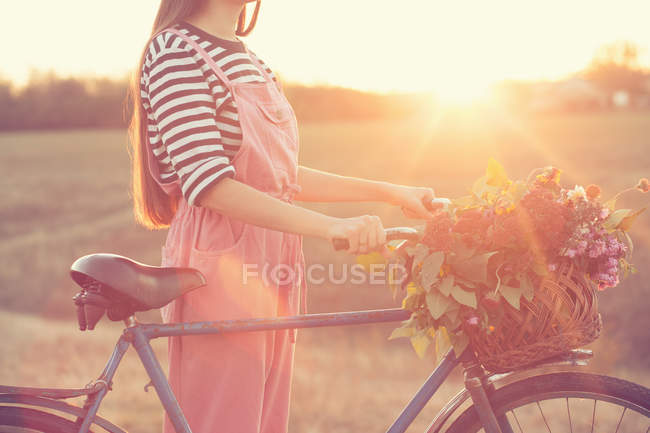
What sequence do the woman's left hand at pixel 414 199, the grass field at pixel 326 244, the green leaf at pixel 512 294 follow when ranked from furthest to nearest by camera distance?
the grass field at pixel 326 244 → the woman's left hand at pixel 414 199 → the green leaf at pixel 512 294

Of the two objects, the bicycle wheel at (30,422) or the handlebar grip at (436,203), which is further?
the handlebar grip at (436,203)

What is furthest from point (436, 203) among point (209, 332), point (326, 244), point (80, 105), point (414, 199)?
point (80, 105)

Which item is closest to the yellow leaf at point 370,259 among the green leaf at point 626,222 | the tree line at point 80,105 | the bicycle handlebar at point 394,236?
the bicycle handlebar at point 394,236

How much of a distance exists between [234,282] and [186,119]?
0.38 meters

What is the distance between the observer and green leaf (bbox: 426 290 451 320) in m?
1.23

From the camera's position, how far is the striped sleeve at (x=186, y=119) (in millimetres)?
1275

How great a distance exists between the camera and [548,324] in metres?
1.25

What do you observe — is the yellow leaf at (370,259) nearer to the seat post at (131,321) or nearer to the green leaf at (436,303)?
the green leaf at (436,303)

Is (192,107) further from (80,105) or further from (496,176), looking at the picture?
(80,105)

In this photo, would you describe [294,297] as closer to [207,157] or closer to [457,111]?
[207,157]

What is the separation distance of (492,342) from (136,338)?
0.73m

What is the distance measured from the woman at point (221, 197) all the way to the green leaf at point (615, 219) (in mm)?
422

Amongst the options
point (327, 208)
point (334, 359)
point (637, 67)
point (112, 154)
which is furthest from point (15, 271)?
point (637, 67)

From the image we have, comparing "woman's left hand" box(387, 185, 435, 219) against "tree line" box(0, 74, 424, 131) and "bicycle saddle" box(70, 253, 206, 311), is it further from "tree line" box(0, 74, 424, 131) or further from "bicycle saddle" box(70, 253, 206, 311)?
"tree line" box(0, 74, 424, 131)
